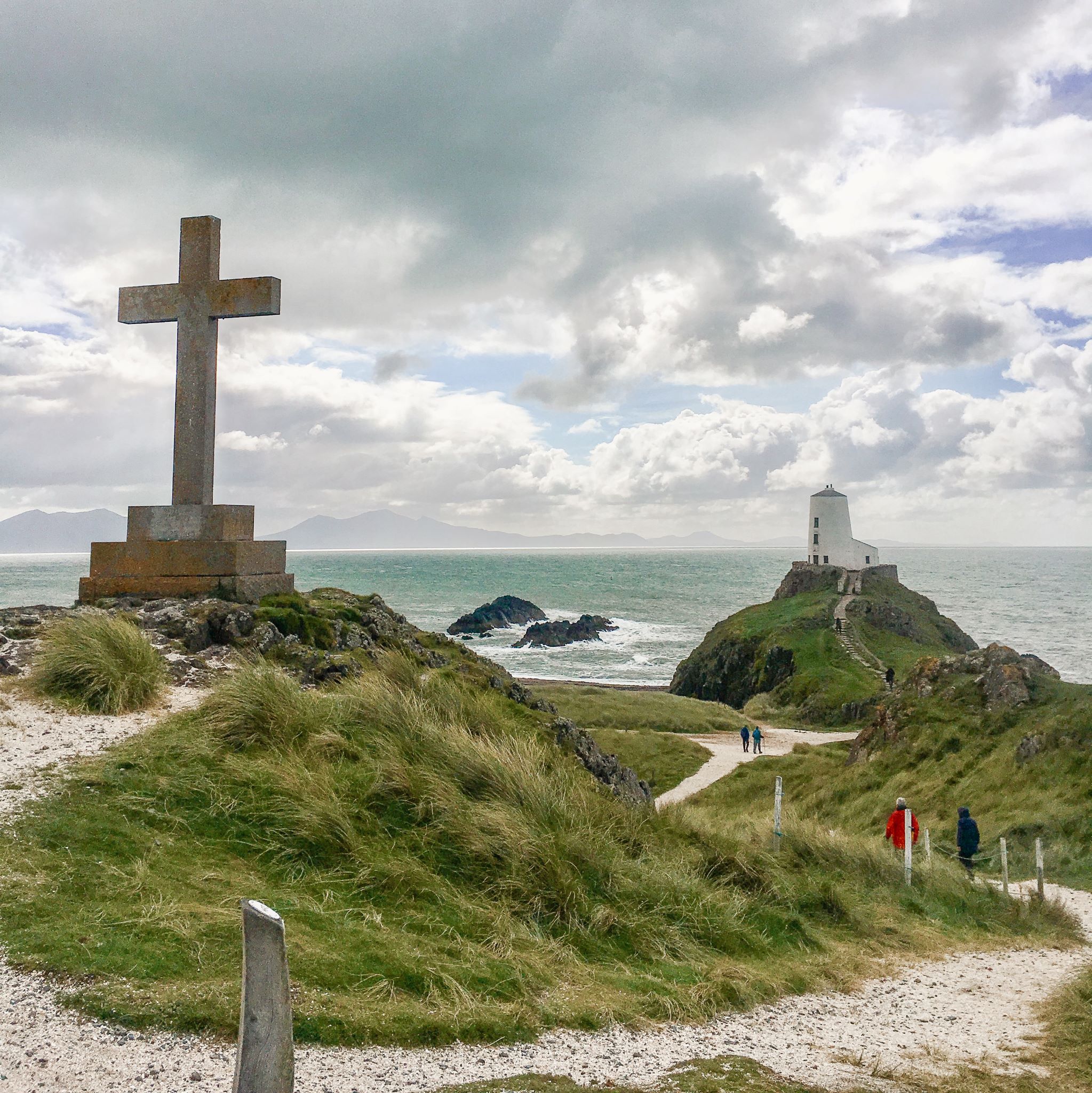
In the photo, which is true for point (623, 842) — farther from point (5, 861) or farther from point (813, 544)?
point (813, 544)

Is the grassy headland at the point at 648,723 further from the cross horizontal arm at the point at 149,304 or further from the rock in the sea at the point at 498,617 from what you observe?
the rock in the sea at the point at 498,617

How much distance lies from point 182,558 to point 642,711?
97.0ft

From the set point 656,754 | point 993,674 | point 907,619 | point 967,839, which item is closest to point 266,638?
point 967,839

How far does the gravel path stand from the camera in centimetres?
370

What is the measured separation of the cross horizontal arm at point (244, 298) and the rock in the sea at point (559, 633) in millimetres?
60616

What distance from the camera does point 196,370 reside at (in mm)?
11859

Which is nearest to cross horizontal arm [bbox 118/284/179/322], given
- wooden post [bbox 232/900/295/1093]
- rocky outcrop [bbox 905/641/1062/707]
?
wooden post [bbox 232/900/295/1093]

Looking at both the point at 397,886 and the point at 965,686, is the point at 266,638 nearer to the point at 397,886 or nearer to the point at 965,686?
the point at 397,886

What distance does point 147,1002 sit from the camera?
4.09m

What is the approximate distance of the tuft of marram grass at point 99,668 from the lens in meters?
8.01

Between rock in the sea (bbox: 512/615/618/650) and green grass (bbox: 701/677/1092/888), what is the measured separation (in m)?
49.3

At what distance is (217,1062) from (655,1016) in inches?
106

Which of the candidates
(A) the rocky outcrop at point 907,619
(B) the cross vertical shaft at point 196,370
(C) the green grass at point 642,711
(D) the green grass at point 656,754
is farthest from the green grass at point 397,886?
(A) the rocky outcrop at point 907,619

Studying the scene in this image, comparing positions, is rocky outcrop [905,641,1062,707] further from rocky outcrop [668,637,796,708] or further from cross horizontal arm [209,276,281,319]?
rocky outcrop [668,637,796,708]
